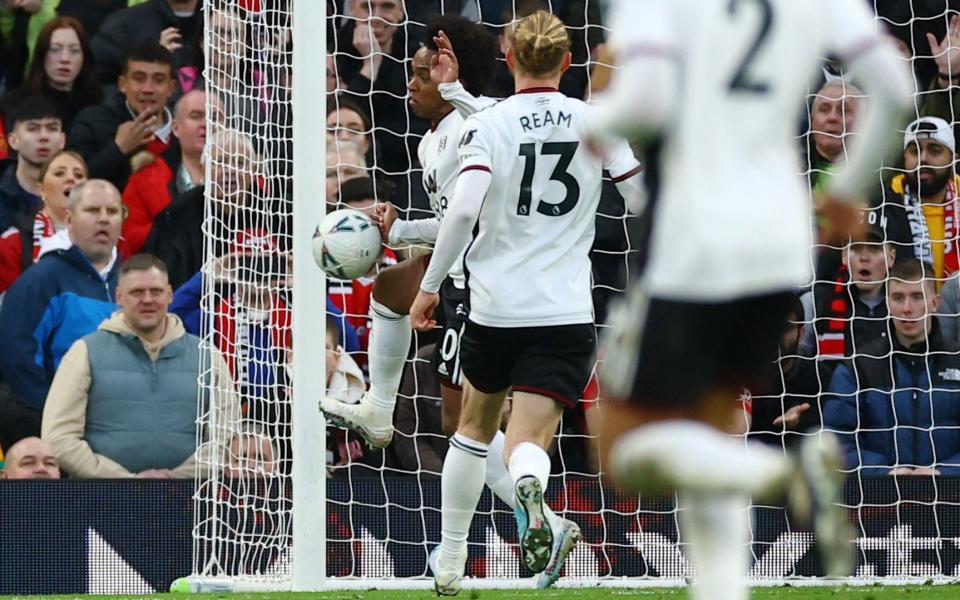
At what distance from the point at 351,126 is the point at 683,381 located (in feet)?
20.2

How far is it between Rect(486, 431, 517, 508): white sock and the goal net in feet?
2.32

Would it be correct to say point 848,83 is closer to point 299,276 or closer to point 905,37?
point 905,37

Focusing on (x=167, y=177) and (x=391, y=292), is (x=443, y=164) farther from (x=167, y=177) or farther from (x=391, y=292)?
(x=167, y=177)

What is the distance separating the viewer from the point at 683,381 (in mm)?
3715

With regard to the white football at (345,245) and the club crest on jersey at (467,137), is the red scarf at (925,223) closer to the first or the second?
the white football at (345,245)

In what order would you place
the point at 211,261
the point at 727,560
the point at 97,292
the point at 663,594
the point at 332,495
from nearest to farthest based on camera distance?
the point at 727,560, the point at 663,594, the point at 211,261, the point at 332,495, the point at 97,292

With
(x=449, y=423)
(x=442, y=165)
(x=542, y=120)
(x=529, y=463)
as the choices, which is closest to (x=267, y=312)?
(x=449, y=423)

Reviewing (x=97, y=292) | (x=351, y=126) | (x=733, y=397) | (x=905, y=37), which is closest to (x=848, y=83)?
(x=905, y=37)

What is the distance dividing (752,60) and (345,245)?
3.68m

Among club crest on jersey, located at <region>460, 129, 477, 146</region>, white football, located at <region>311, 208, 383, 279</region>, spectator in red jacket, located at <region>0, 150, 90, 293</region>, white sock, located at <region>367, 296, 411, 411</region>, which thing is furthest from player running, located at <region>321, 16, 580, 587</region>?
spectator in red jacket, located at <region>0, 150, 90, 293</region>

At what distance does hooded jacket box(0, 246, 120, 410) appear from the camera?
9.26 metres

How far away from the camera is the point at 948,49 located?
9469mm

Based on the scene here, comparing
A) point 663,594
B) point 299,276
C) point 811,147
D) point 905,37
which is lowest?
point 663,594

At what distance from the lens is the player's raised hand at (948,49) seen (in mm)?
9539
